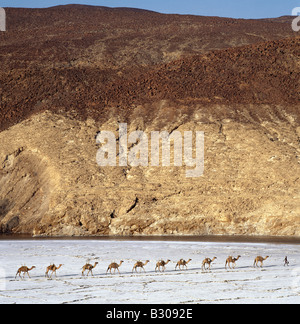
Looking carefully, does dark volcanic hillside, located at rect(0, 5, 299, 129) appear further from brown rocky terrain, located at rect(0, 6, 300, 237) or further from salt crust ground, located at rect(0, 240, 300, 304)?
salt crust ground, located at rect(0, 240, 300, 304)

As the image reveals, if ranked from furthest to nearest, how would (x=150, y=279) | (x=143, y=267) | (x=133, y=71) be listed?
1. (x=133, y=71)
2. (x=143, y=267)
3. (x=150, y=279)

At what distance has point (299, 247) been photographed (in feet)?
102

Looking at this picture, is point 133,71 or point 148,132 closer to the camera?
point 148,132

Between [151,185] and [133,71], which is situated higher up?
[133,71]

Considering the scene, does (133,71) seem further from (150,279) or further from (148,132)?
(150,279)

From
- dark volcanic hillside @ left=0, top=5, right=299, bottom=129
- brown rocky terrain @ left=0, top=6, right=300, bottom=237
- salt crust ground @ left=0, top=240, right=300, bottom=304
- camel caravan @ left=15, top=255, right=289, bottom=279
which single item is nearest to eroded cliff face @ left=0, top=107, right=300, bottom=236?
brown rocky terrain @ left=0, top=6, right=300, bottom=237

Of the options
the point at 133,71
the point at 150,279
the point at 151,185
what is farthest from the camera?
the point at 133,71

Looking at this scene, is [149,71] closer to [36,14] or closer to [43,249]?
[43,249]

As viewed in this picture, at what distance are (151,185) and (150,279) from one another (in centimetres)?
2590

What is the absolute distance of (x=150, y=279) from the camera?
1958 cm

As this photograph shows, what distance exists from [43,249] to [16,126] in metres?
28.5

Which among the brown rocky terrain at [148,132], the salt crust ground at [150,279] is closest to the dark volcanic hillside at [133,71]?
the brown rocky terrain at [148,132]

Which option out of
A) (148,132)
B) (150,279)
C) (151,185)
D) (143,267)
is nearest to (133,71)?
(148,132)

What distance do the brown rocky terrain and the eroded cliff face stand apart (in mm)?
87
